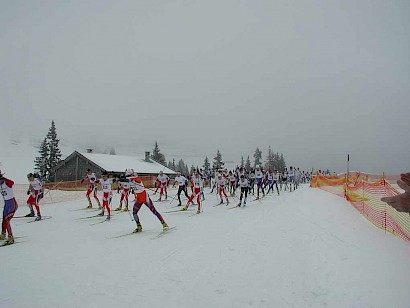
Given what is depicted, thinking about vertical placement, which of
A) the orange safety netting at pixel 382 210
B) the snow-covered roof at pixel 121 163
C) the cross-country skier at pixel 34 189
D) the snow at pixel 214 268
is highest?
the snow-covered roof at pixel 121 163

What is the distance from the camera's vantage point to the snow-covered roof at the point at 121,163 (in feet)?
135

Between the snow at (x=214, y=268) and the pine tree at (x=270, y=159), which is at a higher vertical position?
the pine tree at (x=270, y=159)

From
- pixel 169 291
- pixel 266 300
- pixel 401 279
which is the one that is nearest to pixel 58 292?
pixel 169 291

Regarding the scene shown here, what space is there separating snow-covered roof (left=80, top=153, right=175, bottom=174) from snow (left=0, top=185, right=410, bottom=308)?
3268cm

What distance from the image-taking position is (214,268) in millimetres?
5633

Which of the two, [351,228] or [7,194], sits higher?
[7,194]

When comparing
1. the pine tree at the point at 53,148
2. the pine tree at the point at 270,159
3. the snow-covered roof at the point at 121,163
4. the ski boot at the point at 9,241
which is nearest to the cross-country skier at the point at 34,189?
the ski boot at the point at 9,241

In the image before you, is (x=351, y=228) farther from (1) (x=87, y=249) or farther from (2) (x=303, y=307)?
(1) (x=87, y=249)

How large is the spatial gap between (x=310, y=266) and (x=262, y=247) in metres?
1.56

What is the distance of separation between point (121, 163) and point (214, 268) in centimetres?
4159

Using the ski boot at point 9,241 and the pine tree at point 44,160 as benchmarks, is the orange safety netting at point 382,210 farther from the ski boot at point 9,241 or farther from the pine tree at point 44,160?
the pine tree at point 44,160

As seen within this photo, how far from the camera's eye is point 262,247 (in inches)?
276

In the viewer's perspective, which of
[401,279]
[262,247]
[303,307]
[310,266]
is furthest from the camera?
[262,247]

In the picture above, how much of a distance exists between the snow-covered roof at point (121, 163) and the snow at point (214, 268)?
32675 millimetres
